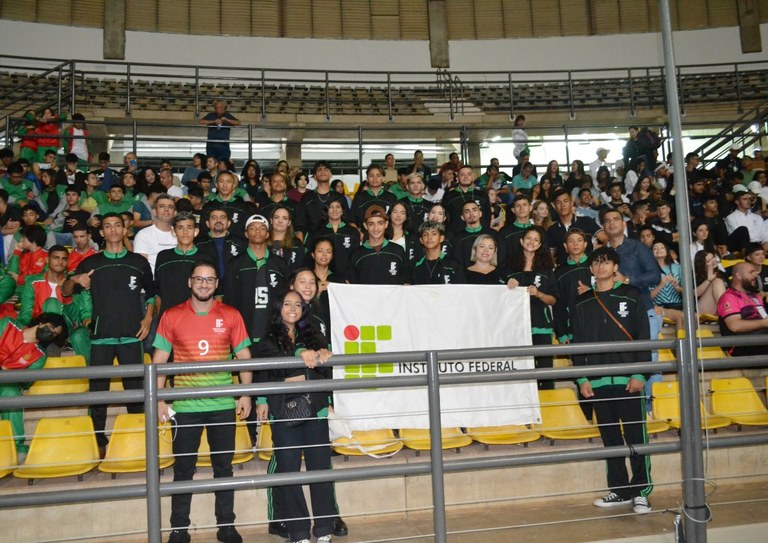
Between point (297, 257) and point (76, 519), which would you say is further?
point (297, 257)

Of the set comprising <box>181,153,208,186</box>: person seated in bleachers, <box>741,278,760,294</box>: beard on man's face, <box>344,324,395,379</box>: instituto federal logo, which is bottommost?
<box>344,324,395,379</box>: instituto federal logo

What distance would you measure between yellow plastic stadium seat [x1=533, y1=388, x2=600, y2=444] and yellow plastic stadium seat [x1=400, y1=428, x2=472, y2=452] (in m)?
0.75

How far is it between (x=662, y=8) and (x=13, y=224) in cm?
879

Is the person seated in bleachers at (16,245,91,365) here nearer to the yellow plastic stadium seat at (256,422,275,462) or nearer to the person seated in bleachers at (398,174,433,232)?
the yellow plastic stadium seat at (256,422,275,462)

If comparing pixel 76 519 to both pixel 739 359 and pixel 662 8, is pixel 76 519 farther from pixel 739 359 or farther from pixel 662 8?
pixel 662 8

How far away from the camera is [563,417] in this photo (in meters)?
6.50

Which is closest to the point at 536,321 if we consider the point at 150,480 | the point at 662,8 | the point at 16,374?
the point at 662,8

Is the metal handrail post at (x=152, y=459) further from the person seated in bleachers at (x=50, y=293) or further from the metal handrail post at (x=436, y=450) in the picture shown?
the person seated in bleachers at (x=50, y=293)

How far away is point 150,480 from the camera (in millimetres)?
3805

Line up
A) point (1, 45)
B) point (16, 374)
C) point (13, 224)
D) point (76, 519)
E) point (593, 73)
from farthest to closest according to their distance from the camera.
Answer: point (593, 73), point (1, 45), point (13, 224), point (76, 519), point (16, 374)

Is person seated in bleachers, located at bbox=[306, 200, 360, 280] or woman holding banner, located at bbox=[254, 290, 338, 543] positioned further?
person seated in bleachers, located at bbox=[306, 200, 360, 280]

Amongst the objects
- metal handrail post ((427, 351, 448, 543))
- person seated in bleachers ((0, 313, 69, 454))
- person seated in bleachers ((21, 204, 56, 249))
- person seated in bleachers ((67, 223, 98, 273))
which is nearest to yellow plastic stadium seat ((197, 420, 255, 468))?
person seated in bleachers ((0, 313, 69, 454))

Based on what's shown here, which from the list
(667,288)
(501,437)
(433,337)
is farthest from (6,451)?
(667,288)

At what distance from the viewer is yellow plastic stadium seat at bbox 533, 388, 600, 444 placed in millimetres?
6281
